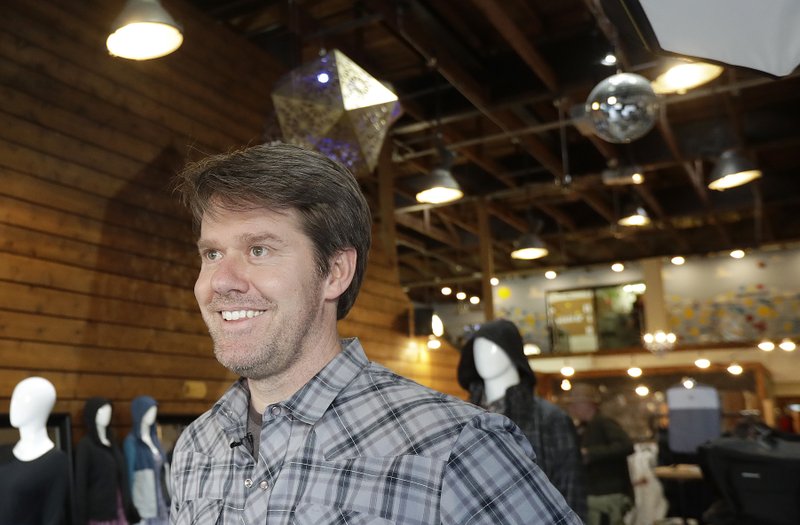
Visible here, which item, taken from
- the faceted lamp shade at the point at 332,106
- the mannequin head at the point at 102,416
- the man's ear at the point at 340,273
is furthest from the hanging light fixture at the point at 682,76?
the man's ear at the point at 340,273

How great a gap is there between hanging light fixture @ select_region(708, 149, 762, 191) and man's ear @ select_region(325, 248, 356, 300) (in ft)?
23.5

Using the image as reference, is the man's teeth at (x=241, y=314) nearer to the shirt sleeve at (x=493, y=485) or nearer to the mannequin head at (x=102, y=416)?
the shirt sleeve at (x=493, y=485)

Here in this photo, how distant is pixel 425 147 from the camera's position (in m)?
9.41

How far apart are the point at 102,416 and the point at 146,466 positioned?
45 cm

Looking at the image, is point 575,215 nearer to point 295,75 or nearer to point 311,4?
point 311,4

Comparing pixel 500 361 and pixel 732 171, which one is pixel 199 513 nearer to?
pixel 500 361

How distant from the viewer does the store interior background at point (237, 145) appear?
4809 millimetres

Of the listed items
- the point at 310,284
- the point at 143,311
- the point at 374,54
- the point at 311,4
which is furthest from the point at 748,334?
the point at 310,284

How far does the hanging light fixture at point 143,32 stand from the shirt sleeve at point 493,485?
11.8ft

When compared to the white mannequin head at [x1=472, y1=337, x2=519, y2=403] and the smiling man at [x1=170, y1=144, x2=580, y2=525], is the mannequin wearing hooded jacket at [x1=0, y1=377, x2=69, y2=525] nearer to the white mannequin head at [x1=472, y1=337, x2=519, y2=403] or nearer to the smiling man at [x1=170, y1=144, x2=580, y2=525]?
the white mannequin head at [x1=472, y1=337, x2=519, y2=403]

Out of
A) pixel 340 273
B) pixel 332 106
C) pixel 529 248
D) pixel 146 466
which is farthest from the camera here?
pixel 529 248

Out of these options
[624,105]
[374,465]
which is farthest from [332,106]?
[374,465]

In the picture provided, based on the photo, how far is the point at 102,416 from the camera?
4645mm

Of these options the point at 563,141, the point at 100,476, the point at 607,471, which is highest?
the point at 563,141
